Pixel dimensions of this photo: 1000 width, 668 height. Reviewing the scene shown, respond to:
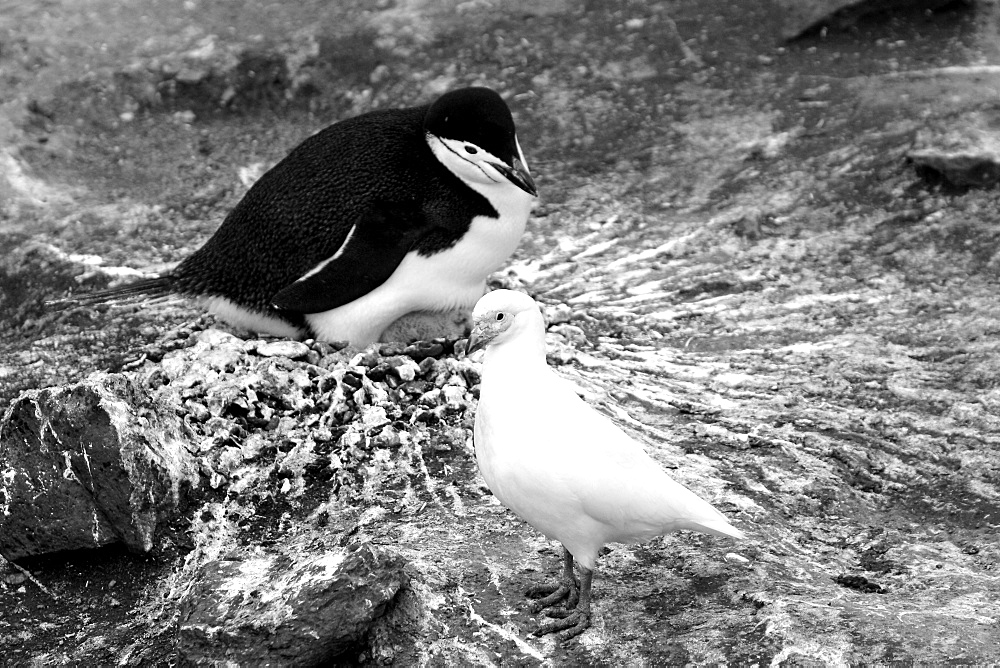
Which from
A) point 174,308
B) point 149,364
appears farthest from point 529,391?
point 174,308

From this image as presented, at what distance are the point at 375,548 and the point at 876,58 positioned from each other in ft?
18.6

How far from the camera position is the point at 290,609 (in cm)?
372

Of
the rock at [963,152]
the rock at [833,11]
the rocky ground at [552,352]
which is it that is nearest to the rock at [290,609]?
the rocky ground at [552,352]

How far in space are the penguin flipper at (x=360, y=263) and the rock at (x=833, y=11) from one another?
4.13 metres

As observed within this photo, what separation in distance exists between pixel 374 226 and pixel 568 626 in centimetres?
221

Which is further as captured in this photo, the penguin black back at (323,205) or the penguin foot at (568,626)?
the penguin black back at (323,205)

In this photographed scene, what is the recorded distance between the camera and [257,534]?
4539mm

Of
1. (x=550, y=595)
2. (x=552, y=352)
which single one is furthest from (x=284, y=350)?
(x=550, y=595)

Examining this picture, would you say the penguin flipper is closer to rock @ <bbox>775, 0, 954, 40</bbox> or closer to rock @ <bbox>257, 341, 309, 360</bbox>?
rock @ <bbox>257, 341, 309, 360</bbox>

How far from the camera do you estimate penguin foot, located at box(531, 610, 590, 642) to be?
3805 mm

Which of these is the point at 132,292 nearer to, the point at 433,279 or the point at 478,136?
the point at 433,279

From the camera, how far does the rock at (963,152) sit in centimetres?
659

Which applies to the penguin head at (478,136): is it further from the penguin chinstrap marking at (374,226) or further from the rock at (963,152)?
the rock at (963,152)

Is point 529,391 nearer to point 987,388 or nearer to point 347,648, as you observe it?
point 347,648
